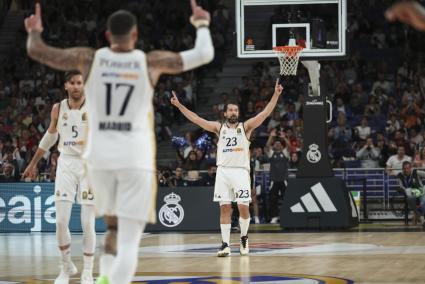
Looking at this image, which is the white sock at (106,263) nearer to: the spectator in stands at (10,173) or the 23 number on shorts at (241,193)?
the 23 number on shorts at (241,193)

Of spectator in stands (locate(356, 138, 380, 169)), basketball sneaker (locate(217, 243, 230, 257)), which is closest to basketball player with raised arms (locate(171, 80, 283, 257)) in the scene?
basketball sneaker (locate(217, 243, 230, 257))

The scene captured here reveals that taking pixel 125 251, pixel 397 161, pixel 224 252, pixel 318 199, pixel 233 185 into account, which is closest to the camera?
pixel 125 251

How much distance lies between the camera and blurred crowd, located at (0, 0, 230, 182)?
28438 mm

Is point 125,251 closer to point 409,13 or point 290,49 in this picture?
point 409,13

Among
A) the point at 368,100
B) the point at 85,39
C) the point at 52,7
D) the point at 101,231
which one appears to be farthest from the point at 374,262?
the point at 52,7

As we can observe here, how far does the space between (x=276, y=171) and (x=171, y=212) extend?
298cm

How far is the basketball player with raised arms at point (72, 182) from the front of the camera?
1091cm

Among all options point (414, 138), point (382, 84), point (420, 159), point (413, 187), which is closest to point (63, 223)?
point (413, 187)

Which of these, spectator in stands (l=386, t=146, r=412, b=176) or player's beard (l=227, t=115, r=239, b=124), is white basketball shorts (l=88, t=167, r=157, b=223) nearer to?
player's beard (l=227, t=115, r=239, b=124)

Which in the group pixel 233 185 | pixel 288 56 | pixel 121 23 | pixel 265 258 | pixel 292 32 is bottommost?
pixel 265 258

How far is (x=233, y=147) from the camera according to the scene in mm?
15688

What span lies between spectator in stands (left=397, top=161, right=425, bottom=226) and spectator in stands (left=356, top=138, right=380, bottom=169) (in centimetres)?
169

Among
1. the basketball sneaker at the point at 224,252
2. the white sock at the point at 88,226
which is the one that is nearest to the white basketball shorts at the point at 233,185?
the basketball sneaker at the point at 224,252

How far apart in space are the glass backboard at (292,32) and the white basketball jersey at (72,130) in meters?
9.19
